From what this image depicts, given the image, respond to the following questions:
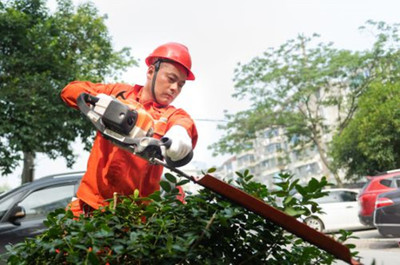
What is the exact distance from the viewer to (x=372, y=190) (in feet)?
31.0

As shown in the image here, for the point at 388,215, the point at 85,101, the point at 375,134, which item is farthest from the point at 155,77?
the point at 375,134

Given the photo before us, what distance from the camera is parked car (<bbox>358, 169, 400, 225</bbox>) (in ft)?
30.5

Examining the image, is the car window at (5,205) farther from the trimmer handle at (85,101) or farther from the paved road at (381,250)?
the paved road at (381,250)

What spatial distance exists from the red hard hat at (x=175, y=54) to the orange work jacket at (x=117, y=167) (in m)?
0.21

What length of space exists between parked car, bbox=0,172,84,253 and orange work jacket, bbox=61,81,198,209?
3534mm

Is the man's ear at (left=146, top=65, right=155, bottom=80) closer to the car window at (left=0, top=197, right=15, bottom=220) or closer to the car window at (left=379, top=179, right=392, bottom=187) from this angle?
the car window at (left=0, top=197, right=15, bottom=220)

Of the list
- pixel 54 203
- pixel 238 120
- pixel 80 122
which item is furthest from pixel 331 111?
pixel 54 203

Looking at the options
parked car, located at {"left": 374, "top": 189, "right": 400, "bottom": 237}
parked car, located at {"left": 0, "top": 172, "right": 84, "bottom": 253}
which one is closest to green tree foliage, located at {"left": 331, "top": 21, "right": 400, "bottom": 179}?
parked car, located at {"left": 374, "top": 189, "right": 400, "bottom": 237}

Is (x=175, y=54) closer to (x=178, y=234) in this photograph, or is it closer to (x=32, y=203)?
(x=178, y=234)

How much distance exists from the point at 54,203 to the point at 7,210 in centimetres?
53

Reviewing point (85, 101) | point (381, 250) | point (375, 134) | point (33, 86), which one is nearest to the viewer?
point (85, 101)

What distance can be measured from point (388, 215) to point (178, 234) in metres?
6.65

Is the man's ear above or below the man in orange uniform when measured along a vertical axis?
above

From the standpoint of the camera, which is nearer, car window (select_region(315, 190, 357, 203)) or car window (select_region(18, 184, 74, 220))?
car window (select_region(18, 184, 74, 220))
